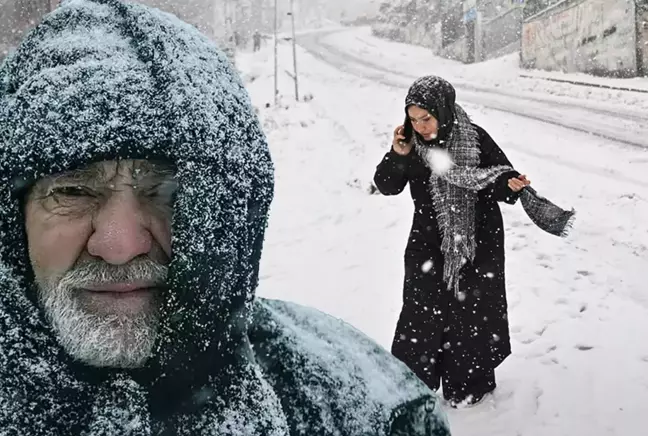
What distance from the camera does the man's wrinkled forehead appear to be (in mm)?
1059

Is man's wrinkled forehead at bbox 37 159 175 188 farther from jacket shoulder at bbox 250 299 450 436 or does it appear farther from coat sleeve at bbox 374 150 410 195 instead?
coat sleeve at bbox 374 150 410 195

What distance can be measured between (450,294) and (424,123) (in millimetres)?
944

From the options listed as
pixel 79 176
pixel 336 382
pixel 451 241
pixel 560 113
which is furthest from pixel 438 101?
pixel 560 113

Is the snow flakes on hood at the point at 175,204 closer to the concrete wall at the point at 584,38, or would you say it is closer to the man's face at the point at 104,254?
the man's face at the point at 104,254

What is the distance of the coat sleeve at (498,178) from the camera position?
3.07 meters

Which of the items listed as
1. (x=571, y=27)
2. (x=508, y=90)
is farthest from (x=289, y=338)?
(x=571, y=27)

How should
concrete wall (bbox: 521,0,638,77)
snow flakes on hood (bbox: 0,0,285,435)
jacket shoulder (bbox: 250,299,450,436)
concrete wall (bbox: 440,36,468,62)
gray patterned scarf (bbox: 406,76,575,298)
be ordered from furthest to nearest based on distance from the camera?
concrete wall (bbox: 440,36,468,62) < concrete wall (bbox: 521,0,638,77) < gray patterned scarf (bbox: 406,76,575,298) < jacket shoulder (bbox: 250,299,450,436) < snow flakes on hood (bbox: 0,0,285,435)

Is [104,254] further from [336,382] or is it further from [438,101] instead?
[438,101]

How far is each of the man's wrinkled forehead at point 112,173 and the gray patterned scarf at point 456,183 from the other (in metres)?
2.21

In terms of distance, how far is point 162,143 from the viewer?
1.02m

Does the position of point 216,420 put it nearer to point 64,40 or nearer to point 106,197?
point 106,197

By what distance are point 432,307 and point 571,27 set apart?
67.1 ft

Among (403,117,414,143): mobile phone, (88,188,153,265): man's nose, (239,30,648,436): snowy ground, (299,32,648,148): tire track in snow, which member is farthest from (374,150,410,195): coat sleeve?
(299,32,648,148): tire track in snow

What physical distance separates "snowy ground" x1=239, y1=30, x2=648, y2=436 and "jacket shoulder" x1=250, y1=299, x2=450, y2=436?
2.13m
